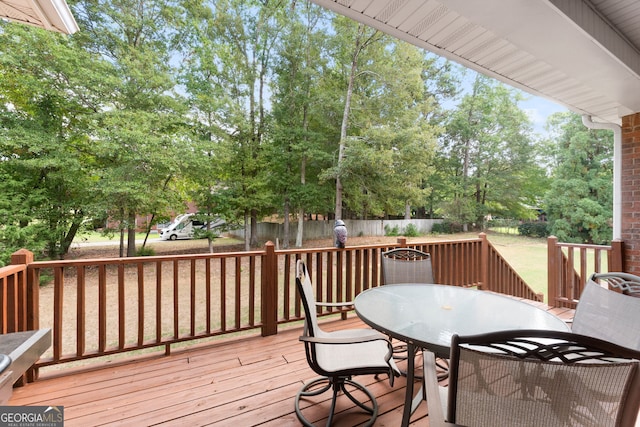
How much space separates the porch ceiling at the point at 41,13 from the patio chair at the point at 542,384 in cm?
Result: 285

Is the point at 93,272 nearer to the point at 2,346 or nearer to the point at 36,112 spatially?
the point at 36,112

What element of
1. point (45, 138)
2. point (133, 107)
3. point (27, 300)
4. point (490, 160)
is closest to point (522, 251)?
point (490, 160)

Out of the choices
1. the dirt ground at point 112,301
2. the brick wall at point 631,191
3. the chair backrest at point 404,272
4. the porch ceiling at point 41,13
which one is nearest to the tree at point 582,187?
the brick wall at point 631,191

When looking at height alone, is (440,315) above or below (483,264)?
above

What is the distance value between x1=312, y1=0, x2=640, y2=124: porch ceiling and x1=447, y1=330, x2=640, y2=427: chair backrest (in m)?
1.65

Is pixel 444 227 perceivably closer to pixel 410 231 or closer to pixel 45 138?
pixel 410 231

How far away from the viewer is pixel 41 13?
5.80ft

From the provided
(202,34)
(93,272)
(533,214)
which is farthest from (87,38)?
(533,214)

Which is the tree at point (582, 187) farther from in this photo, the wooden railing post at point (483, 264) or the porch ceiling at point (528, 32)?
the porch ceiling at point (528, 32)

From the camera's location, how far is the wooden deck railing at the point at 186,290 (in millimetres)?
2141

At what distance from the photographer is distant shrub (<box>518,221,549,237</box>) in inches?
567

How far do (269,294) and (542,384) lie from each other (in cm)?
242

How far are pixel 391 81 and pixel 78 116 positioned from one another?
30.2 ft

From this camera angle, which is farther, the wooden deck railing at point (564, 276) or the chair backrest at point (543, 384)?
the wooden deck railing at point (564, 276)
